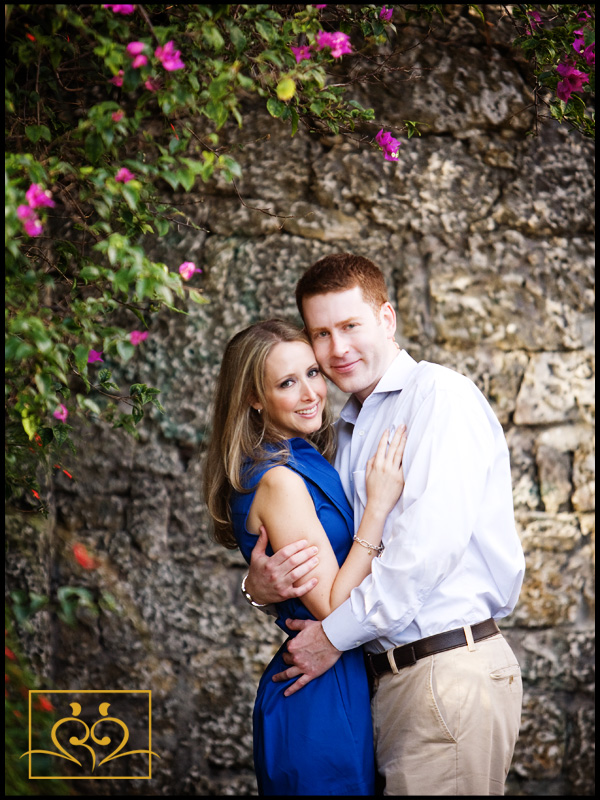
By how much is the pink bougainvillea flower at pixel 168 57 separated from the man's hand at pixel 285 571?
4.15ft

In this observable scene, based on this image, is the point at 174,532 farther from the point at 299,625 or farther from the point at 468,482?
the point at 468,482

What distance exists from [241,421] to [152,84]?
1.05 m

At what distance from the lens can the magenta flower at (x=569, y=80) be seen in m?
2.21

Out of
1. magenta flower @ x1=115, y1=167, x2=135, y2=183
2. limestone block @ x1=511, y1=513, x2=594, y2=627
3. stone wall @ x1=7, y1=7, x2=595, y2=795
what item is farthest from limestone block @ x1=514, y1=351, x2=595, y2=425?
magenta flower @ x1=115, y1=167, x2=135, y2=183

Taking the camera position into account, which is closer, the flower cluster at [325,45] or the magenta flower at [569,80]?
the flower cluster at [325,45]

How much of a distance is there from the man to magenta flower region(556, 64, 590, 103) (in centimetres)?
98

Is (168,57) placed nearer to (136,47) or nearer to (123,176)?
(136,47)

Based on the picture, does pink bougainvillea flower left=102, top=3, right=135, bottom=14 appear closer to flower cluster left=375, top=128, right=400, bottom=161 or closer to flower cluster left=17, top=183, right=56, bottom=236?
flower cluster left=17, top=183, right=56, bottom=236

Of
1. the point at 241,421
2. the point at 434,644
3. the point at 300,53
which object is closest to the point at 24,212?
the point at 300,53

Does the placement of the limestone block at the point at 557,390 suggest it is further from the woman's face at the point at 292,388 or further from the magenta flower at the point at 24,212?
the magenta flower at the point at 24,212

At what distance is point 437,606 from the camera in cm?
197

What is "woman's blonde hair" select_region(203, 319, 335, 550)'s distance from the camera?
7.41 ft

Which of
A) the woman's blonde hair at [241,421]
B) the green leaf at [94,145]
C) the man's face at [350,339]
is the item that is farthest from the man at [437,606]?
the green leaf at [94,145]

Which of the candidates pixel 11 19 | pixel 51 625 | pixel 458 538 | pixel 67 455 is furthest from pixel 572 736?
pixel 11 19
